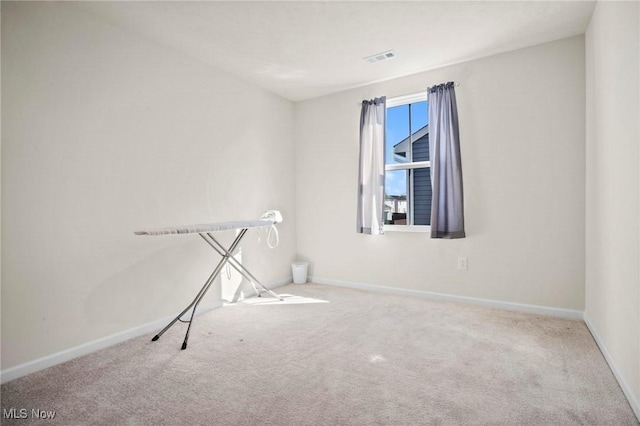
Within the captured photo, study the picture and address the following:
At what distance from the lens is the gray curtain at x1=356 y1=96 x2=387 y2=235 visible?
3549 millimetres

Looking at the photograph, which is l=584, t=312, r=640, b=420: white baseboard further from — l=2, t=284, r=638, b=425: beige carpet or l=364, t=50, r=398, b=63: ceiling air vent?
l=364, t=50, r=398, b=63: ceiling air vent

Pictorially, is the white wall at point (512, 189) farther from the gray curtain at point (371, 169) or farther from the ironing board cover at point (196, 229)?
the ironing board cover at point (196, 229)

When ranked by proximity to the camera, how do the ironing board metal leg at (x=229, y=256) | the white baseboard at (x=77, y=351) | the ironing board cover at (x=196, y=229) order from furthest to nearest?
the ironing board metal leg at (x=229, y=256)
the ironing board cover at (x=196, y=229)
the white baseboard at (x=77, y=351)

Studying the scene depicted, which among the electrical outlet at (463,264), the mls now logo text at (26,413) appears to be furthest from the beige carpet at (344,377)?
the electrical outlet at (463,264)

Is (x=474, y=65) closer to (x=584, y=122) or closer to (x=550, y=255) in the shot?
(x=584, y=122)

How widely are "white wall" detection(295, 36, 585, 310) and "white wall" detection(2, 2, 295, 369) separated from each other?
1815 mm

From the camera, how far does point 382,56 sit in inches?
118

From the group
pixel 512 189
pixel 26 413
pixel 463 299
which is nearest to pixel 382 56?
pixel 512 189

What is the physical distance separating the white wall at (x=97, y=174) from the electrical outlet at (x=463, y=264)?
7.52 ft

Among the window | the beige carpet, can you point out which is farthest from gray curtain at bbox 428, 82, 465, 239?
the beige carpet

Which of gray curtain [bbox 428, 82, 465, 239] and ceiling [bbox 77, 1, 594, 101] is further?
gray curtain [bbox 428, 82, 465, 239]

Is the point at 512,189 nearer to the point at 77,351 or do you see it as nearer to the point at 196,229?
the point at 196,229

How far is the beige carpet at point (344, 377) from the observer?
151 cm

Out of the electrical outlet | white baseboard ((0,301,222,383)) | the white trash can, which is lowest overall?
white baseboard ((0,301,222,383))
